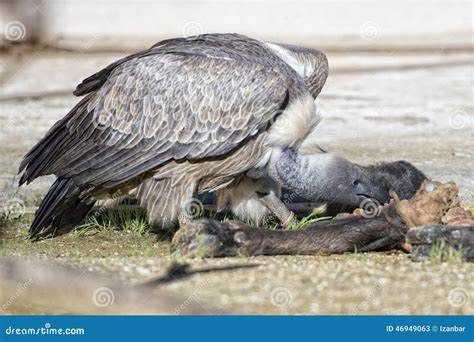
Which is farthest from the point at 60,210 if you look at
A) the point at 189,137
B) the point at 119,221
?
the point at 189,137

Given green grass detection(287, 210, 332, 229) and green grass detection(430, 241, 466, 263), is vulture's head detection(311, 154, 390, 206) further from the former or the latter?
green grass detection(430, 241, 466, 263)

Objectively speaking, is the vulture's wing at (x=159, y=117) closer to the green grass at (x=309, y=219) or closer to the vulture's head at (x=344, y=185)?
the vulture's head at (x=344, y=185)

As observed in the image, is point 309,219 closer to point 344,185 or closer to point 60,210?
point 344,185

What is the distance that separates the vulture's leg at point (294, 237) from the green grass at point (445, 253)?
46 cm

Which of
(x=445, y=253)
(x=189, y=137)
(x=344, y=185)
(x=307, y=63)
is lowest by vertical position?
(x=445, y=253)

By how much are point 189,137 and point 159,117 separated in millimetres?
261

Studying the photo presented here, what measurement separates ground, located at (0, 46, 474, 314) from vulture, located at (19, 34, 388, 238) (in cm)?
45

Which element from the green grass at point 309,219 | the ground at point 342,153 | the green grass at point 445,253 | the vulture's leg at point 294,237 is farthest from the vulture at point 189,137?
the green grass at point 445,253

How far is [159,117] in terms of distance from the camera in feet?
22.4

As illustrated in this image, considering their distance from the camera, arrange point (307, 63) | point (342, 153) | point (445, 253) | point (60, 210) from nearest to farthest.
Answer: point (445, 253) < point (60, 210) < point (307, 63) < point (342, 153)

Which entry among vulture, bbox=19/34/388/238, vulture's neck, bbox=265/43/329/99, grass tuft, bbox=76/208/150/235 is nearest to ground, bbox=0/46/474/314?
grass tuft, bbox=76/208/150/235

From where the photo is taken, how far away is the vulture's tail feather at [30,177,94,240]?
6.96m

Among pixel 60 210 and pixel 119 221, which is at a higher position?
pixel 60 210

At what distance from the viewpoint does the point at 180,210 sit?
269 inches
